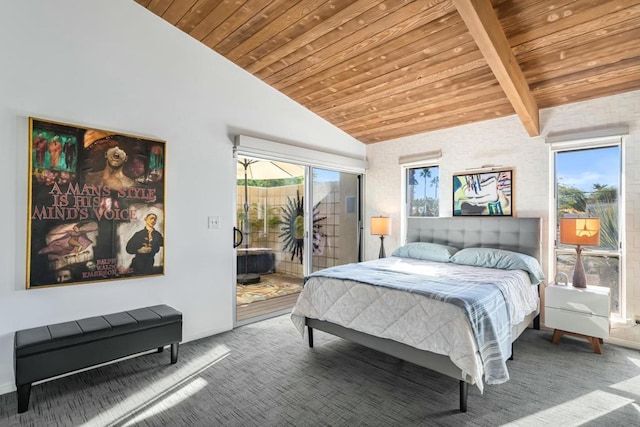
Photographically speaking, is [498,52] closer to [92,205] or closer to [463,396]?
[463,396]

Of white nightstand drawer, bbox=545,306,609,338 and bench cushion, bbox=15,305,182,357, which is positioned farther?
white nightstand drawer, bbox=545,306,609,338

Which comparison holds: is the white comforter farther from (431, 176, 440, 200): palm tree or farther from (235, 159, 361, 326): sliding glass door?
(431, 176, 440, 200): palm tree

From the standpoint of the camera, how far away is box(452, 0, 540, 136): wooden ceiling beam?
2248 millimetres

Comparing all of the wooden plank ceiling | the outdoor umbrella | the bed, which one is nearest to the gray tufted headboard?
the bed

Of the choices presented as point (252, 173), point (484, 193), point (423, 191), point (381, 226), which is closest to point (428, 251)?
point (381, 226)

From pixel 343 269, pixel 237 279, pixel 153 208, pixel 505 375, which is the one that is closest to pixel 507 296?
pixel 505 375

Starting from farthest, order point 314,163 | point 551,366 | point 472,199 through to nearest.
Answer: point 314,163 → point 472,199 → point 551,366

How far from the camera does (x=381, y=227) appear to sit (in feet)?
15.9

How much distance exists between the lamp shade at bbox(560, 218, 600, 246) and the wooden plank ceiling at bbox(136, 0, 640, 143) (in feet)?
3.66

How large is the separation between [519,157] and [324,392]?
3.41 m

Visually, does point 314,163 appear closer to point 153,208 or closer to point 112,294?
point 153,208

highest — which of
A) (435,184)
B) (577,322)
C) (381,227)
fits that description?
(435,184)

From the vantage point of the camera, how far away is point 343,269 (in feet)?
10.7

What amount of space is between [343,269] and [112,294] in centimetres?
207
